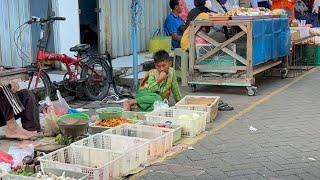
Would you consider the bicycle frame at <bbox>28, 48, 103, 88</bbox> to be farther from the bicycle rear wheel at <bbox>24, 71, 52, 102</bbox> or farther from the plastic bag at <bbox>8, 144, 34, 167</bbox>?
the plastic bag at <bbox>8, 144, 34, 167</bbox>

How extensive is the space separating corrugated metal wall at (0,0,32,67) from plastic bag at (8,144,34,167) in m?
4.92

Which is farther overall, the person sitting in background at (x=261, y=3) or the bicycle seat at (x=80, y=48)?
the person sitting in background at (x=261, y=3)

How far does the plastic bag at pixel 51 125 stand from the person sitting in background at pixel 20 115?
0.16 meters

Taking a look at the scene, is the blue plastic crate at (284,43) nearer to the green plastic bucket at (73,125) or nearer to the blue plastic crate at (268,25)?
the blue plastic crate at (268,25)

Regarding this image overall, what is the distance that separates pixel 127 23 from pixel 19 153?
7.32m

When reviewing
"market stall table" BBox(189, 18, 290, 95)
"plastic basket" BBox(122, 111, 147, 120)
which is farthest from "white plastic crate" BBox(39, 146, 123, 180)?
"market stall table" BBox(189, 18, 290, 95)

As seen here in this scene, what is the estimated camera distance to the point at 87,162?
17.2 feet

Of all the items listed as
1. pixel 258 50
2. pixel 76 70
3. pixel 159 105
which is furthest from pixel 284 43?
pixel 159 105

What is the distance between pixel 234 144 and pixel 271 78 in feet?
18.3

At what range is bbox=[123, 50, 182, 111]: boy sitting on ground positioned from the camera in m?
7.47

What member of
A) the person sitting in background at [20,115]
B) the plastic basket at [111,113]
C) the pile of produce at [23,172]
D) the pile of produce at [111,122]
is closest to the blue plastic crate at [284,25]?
the plastic basket at [111,113]

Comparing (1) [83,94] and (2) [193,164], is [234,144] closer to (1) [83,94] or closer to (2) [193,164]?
(2) [193,164]

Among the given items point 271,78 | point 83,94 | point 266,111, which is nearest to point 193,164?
point 266,111

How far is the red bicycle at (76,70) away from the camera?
8164 mm
